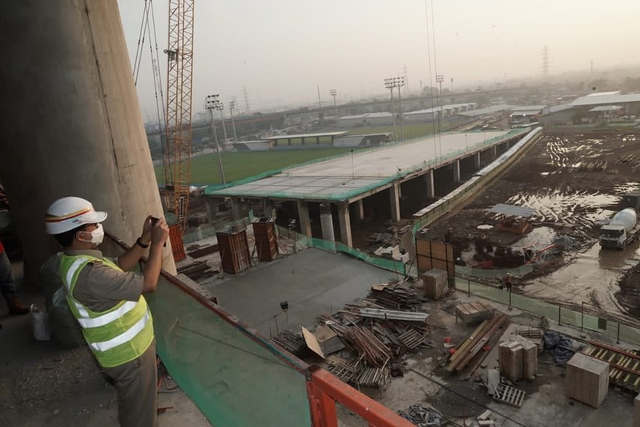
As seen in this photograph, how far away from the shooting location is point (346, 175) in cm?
4459

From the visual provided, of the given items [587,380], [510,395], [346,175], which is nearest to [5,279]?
[510,395]

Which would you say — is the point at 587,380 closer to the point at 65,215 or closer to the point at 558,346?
the point at 558,346

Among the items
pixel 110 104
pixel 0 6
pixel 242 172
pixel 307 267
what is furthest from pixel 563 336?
pixel 242 172

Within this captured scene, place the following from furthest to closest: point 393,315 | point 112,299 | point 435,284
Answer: point 435,284 → point 393,315 → point 112,299

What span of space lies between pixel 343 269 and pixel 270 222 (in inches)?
178

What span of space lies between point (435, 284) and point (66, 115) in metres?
13.7

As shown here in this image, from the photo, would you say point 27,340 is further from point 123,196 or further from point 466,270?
point 466,270

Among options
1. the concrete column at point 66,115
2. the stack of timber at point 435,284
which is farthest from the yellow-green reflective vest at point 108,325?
the stack of timber at point 435,284

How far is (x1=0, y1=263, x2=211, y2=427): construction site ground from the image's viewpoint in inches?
203

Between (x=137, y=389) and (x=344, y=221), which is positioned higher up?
(x=137, y=389)

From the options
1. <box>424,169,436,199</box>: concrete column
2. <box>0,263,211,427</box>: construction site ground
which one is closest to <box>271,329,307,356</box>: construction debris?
<box>0,263,211,427</box>: construction site ground

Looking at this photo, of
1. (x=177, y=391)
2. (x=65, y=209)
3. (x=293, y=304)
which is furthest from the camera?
(x=293, y=304)

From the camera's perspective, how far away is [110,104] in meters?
6.86

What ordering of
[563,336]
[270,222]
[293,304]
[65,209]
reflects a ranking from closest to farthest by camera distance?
[65,209]
[563,336]
[293,304]
[270,222]
